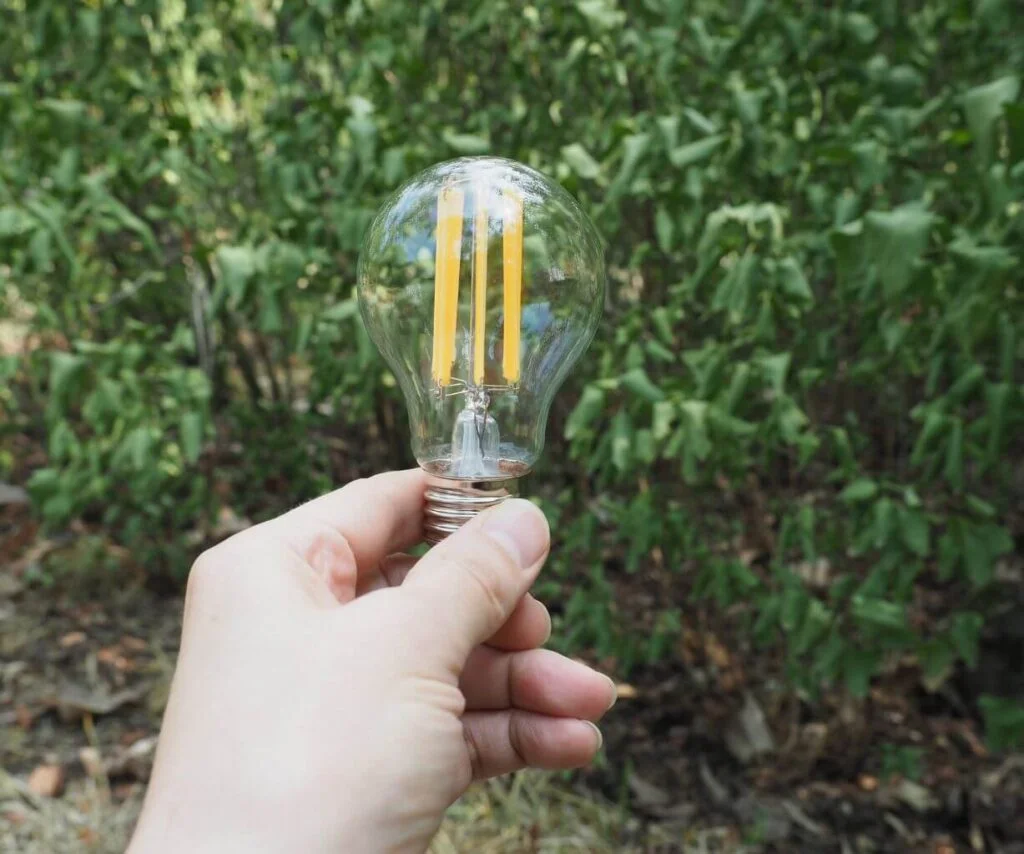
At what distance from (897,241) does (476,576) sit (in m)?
0.97

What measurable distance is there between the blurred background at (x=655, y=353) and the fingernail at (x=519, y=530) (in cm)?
81

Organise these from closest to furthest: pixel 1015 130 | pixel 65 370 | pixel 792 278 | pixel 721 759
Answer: pixel 1015 130 < pixel 792 278 < pixel 65 370 < pixel 721 759

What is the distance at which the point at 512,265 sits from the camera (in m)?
1.27

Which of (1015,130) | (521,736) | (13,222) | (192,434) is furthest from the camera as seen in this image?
(192,434)

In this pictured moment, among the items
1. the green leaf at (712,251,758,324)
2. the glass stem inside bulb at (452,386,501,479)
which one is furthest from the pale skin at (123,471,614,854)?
the green leaf at (712,251,758,324)

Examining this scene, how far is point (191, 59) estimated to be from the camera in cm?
305

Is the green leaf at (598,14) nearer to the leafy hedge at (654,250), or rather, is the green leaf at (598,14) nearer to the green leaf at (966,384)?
the leafy hedge at (654,250)

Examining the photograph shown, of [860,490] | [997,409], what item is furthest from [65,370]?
[997,409]

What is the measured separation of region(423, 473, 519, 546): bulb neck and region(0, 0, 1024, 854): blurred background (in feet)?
2.64

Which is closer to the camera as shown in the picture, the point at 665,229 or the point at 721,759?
the point at 665,229

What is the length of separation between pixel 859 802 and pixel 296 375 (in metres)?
2.47

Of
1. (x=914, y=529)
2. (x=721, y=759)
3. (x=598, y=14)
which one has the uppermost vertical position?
(x=598, y=14)

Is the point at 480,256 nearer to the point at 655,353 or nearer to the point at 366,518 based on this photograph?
the point at 366,518

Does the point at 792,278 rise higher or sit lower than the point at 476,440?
higher
